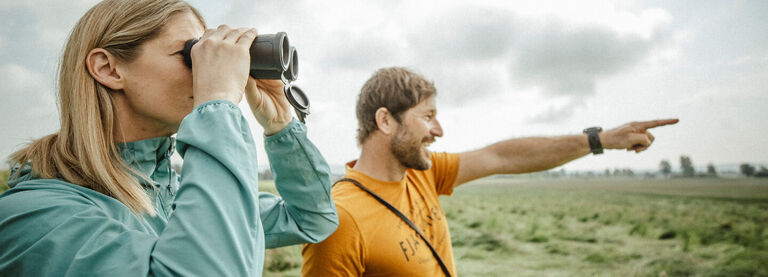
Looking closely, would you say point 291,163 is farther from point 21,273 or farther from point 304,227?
point 21,273

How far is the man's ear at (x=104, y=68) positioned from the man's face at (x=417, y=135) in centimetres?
128

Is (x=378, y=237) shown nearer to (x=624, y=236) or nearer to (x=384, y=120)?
(x=384, y=120)

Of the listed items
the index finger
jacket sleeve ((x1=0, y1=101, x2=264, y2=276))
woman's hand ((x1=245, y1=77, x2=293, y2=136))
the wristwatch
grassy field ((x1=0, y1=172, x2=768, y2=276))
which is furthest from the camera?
grassy field ((x1=0, y1=172, x2=768, y2=276))

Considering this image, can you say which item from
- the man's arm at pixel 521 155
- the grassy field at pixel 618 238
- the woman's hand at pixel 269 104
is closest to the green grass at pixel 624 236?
the grassy field at pixel 618 238

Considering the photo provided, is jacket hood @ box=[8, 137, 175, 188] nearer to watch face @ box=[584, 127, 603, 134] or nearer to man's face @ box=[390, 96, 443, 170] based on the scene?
man's face @ box=[390, 96, 443, 170]

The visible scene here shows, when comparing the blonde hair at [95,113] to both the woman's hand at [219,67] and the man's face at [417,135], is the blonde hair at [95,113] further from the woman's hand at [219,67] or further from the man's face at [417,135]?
the man's face at [417,135]

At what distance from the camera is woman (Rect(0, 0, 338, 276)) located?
0.57 metres

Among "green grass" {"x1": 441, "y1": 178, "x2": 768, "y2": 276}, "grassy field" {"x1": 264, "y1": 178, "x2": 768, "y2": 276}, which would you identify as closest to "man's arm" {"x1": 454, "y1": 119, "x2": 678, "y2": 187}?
"grassy field" {"x1": 264, "y1": 178, "x2": 768, "y2": 276}

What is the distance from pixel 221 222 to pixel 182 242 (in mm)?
58

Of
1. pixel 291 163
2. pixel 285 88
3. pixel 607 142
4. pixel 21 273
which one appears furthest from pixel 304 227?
pixel 607 142

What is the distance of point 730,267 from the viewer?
344 inches

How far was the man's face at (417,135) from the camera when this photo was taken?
74.5 inches

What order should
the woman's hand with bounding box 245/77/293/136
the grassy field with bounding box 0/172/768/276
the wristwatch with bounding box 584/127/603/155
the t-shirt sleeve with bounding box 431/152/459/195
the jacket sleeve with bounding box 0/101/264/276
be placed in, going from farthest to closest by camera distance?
the grassy field with bounding box 0/172/768/276
the t-shirt sleeve with bounding box 431/152/459/195
the wristwatch with bounding box 584/127/603/155
the woman's hand with bounding box 245/77/293/136
the jacket sleeve with bounding box 0/101/264/276

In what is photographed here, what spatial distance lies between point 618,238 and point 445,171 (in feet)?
43.4
